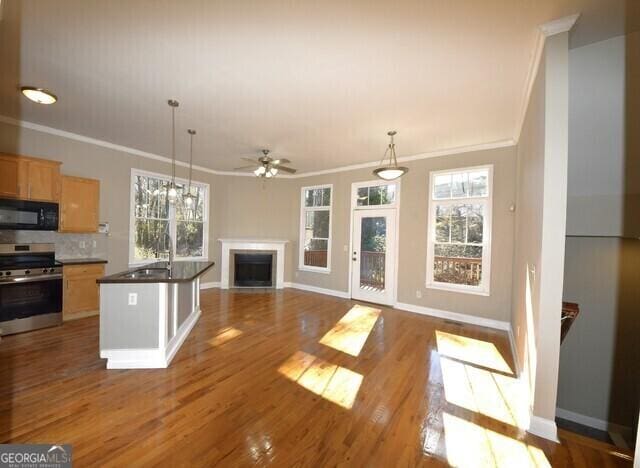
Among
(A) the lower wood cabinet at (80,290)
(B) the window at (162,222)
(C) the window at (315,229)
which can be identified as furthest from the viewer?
(C) the window at (315,229)

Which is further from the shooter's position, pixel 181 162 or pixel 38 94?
pixel 181 162

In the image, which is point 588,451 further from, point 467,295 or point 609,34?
point 609,34

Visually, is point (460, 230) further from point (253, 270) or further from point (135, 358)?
point (135, 358)

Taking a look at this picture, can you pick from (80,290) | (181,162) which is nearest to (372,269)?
(181,162)

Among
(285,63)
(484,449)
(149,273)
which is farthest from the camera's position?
(149,273)

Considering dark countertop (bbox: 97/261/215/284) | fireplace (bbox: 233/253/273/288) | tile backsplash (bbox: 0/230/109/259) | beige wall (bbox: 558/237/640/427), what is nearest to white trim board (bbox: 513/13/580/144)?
beige wall (bbox: 558/237/640/427)

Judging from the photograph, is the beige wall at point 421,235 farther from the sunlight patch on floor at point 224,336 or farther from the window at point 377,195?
the sunlight patch on floor at point 224,336

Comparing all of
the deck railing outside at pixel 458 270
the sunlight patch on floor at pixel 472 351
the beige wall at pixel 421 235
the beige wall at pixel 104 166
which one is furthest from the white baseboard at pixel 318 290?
the beige wall at pixel 104 166

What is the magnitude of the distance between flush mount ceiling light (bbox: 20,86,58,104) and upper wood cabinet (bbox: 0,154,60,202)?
45.5 inches

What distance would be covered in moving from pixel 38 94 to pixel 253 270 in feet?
15.3

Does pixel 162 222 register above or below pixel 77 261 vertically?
above

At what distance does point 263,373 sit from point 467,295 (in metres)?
3.64

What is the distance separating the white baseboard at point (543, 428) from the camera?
6.15 ft

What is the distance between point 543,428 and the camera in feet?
6.24
